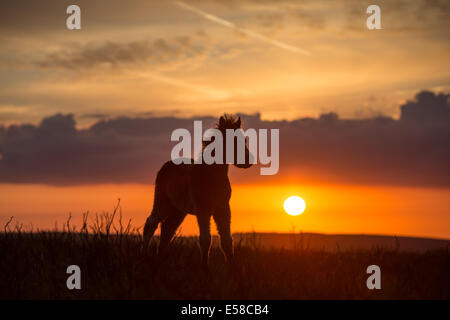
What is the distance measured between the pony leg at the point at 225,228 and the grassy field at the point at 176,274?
251 mm

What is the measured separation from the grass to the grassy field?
0.01 m

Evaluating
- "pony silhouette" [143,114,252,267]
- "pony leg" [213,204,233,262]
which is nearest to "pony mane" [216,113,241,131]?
"pony silhouette" [143,114,252,267]

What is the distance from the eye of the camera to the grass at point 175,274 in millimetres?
7727

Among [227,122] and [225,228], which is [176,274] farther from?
[227,122]

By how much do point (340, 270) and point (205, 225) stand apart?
2907mm

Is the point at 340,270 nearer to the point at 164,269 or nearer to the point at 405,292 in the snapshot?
the point at 405,292

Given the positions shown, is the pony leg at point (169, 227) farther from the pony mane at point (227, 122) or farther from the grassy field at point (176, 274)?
the pony mane at point (227, 122)

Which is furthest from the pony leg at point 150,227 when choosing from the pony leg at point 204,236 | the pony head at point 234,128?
the pony head at point 234,128

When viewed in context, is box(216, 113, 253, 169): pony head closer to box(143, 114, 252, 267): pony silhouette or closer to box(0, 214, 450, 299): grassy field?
box(143, 114, 252, 267): pony silhouette

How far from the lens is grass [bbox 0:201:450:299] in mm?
7727
